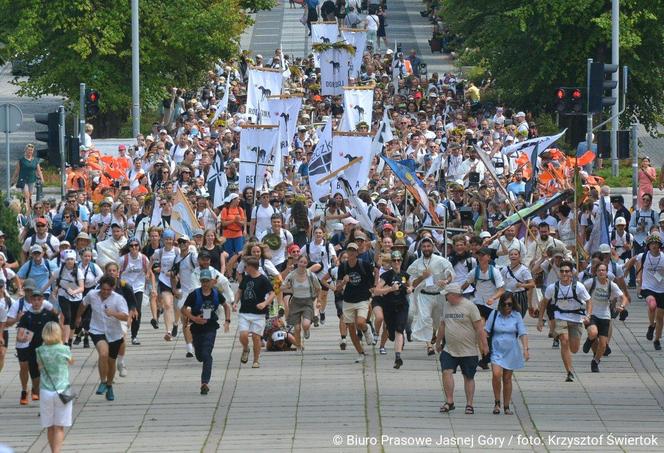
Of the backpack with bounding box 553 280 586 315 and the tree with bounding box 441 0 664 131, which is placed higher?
the tree with bounding box 441 0 664 131

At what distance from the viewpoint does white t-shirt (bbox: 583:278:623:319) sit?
2275 cm

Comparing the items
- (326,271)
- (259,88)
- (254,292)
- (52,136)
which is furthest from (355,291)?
(259,88)

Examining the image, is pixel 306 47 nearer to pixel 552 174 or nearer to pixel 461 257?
pixel 552 174

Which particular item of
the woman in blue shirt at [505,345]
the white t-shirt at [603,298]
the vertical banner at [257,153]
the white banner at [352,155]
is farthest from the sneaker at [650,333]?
the vertical banner at [257,153]

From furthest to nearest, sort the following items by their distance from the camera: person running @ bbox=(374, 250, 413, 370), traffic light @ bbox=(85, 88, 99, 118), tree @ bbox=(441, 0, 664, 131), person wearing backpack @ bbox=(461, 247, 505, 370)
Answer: tree @ bbox=(441, 0, 664, 131)
traffic light @ bbox=(85, 88, 99, 118)
person running @ bbox=(374, 250, 413, 370)
person wearing backpack @ bbox=(461, 247, 505, 370)

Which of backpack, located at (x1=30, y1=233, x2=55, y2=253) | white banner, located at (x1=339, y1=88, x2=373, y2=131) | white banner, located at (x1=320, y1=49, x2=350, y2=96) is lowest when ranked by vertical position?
backpack, located at (x1=30, y1=233, x2=55, y2=253)

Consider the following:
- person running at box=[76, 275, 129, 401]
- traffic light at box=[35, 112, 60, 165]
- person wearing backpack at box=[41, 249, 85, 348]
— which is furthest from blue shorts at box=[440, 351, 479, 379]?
traffic light at box=[35, 112, 60, 165]

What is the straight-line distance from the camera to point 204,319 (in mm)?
21500

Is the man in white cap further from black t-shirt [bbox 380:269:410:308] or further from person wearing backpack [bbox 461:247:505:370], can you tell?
person wearing backpack [bbox 461:247:505:370]

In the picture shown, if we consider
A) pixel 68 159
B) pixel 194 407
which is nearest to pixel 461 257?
pixel 194 407

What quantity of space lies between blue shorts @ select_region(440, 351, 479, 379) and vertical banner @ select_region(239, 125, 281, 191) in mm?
12504

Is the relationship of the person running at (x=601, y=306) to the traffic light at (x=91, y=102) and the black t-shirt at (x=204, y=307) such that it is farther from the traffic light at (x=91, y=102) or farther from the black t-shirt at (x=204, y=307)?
the traffic light at (x=91, y=102)

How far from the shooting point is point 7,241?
101ft

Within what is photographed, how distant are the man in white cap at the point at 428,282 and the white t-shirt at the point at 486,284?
1.17 ft
